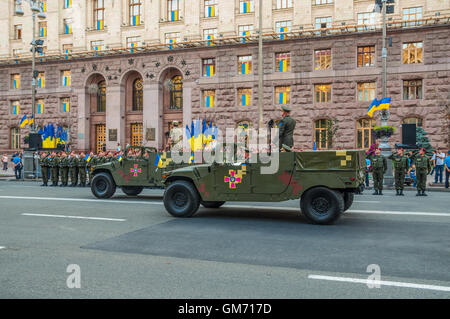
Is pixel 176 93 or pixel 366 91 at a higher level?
pixel 176 93

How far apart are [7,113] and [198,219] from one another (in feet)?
135

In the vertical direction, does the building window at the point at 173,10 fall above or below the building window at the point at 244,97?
above

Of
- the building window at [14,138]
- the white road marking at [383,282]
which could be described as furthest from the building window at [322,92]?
the building window at [14,138]

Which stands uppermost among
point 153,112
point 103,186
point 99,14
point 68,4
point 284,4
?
point 68,4

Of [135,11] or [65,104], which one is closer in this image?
[135,11]

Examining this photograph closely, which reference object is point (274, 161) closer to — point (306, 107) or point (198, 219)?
point (198, 219)

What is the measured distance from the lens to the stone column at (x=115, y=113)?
40656 millimetres

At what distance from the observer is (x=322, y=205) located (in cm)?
948

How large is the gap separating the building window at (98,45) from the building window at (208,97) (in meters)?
11.8

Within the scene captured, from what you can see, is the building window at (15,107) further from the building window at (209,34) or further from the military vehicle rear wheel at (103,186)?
the military vehicle rear wheel at (103,186)

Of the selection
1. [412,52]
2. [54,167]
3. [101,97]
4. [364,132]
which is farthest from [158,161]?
[101,97]

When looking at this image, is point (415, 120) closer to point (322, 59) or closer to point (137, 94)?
point (322, 59)

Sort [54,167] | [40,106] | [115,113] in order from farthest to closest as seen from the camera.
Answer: [40,106], [115,113], [54,167]

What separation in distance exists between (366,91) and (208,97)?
12.8 meters
